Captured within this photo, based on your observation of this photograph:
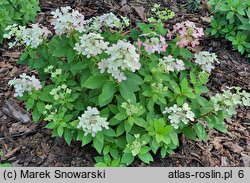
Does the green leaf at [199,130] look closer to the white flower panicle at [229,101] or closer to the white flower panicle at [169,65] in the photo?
A: the white flower panicle at [229,101]

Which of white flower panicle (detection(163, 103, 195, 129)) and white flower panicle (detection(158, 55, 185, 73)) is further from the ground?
white flower panicle (detection(158, 55, 185, 73))

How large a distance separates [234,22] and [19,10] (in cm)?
210

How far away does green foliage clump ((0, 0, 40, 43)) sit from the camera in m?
4.10

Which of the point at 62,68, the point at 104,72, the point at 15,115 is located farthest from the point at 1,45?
the point at 104,72

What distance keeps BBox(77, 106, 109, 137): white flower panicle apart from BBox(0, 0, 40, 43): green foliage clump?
1661 millimetres

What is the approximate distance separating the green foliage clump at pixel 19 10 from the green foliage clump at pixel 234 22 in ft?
5.82

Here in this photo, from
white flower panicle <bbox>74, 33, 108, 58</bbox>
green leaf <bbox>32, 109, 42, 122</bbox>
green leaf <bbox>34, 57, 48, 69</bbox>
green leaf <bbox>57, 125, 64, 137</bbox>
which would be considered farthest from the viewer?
green leaf <bbox>34, 57, 48, 69</bbox>

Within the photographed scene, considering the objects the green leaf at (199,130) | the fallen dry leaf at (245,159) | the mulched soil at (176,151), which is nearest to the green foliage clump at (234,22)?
the mulched soil at (176,151)

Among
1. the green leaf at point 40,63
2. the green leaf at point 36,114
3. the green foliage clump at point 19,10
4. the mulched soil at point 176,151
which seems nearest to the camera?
the green leaf at point 36,114

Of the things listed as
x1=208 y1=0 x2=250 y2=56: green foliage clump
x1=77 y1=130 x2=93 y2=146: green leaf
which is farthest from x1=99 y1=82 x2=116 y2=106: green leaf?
x1=208 y1=0 x2=250 y2=56: green foliage clump

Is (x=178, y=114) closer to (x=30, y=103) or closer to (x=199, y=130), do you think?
(x=199, y=130)

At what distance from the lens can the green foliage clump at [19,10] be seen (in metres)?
4.10

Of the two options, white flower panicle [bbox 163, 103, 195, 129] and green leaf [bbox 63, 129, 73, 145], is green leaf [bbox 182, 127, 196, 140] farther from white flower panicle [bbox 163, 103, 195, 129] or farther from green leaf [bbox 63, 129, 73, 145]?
green leaf [bbox 63, 129, 73, 145]

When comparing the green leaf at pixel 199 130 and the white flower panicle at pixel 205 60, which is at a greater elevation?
the white flower panicle at pixel 205 60
